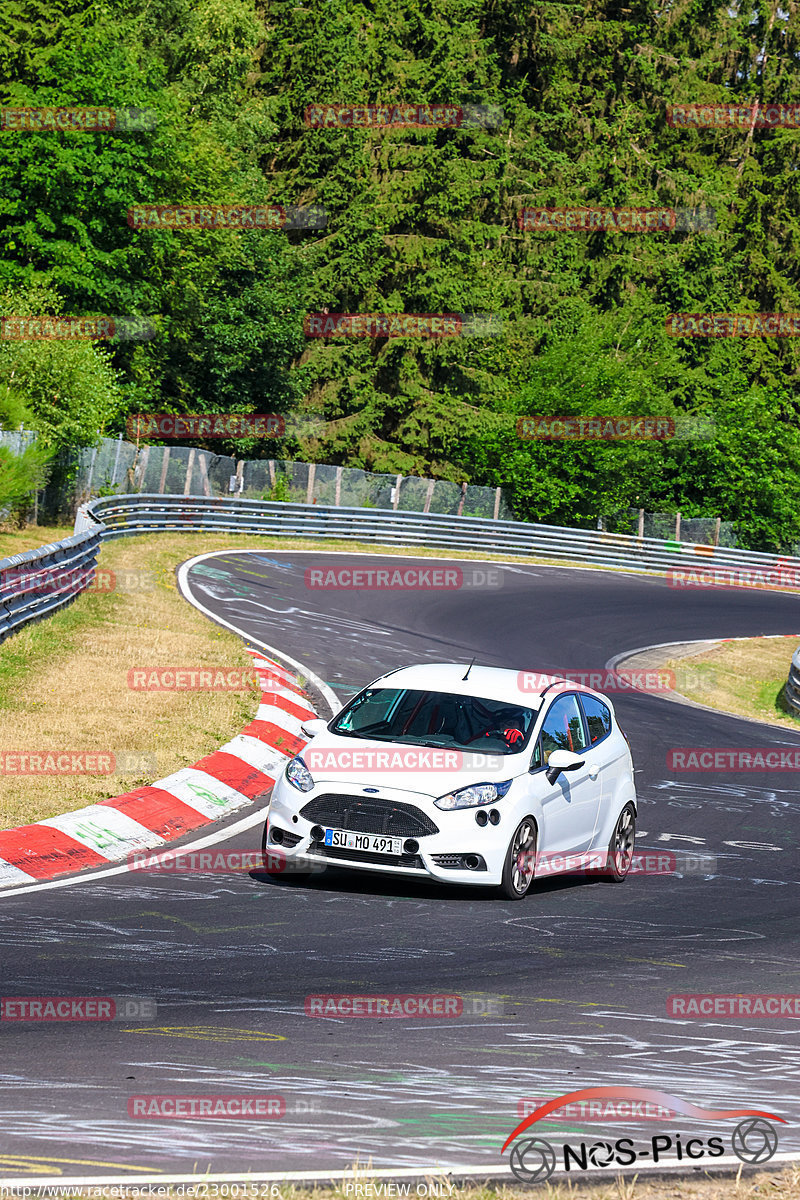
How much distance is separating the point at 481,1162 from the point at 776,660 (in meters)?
27.0

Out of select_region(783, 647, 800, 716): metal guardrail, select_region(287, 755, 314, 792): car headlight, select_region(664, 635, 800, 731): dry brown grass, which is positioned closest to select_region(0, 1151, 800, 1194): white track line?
select_region(287, 755, 314, 792): car headlight

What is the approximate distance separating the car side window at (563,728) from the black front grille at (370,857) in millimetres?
1478

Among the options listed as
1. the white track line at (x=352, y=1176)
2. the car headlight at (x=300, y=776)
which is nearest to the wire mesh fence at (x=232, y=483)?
the car headlight at (x=300, y=776)

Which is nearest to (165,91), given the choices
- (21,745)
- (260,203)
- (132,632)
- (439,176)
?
(260,203)

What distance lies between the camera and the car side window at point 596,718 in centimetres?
1218

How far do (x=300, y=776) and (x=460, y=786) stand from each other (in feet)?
3.68

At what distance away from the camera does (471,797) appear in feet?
33.3

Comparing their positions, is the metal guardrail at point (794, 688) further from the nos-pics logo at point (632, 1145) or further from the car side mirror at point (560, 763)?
the nos-pics logo at point (632, 1145)

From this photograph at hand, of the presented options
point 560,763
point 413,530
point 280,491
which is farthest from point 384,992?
point 280,491

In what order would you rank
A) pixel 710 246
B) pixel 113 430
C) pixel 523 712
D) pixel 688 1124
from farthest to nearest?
pixel 710 246, pixel 113 430, pixel 523 712, pixel 688 1124

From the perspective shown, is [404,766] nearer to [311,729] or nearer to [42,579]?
[311,729]

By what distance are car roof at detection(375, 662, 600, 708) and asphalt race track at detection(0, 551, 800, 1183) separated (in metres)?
1.48

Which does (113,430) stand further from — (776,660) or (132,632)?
(132,632)

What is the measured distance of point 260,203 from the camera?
199 feet
